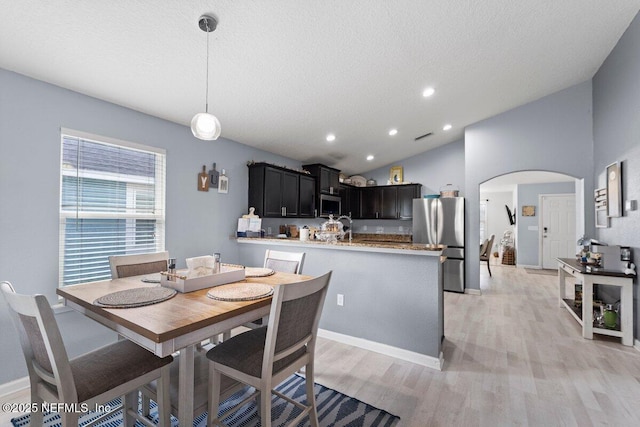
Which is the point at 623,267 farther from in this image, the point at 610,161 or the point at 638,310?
the point at 610,161

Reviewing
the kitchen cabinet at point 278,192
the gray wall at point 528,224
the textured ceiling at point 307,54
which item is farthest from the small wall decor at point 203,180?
the gray wall at point 528,224

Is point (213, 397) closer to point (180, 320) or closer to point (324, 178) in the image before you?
point (180, 320)

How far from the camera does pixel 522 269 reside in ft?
23.8

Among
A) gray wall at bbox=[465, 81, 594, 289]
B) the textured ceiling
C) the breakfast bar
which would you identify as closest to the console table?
gray wall at bbox=[465, 81, 594, 289]

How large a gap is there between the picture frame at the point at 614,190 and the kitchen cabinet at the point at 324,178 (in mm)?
3860

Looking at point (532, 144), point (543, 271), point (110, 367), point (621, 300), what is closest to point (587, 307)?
point (621, 300)

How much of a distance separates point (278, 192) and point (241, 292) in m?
2.67

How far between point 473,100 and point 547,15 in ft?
4.75

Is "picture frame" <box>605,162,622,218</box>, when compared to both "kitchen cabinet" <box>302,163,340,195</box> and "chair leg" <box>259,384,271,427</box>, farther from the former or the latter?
"chair leg" <box>259,384,271,427</box>

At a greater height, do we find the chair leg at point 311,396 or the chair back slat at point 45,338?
the chair back slat at point 45,338

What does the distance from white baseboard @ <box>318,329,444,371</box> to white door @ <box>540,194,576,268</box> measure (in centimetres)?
670

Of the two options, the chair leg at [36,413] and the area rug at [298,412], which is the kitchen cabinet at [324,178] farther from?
the chair leg at [36,413]

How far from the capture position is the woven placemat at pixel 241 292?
154 cm

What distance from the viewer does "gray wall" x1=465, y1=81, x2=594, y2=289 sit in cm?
420
